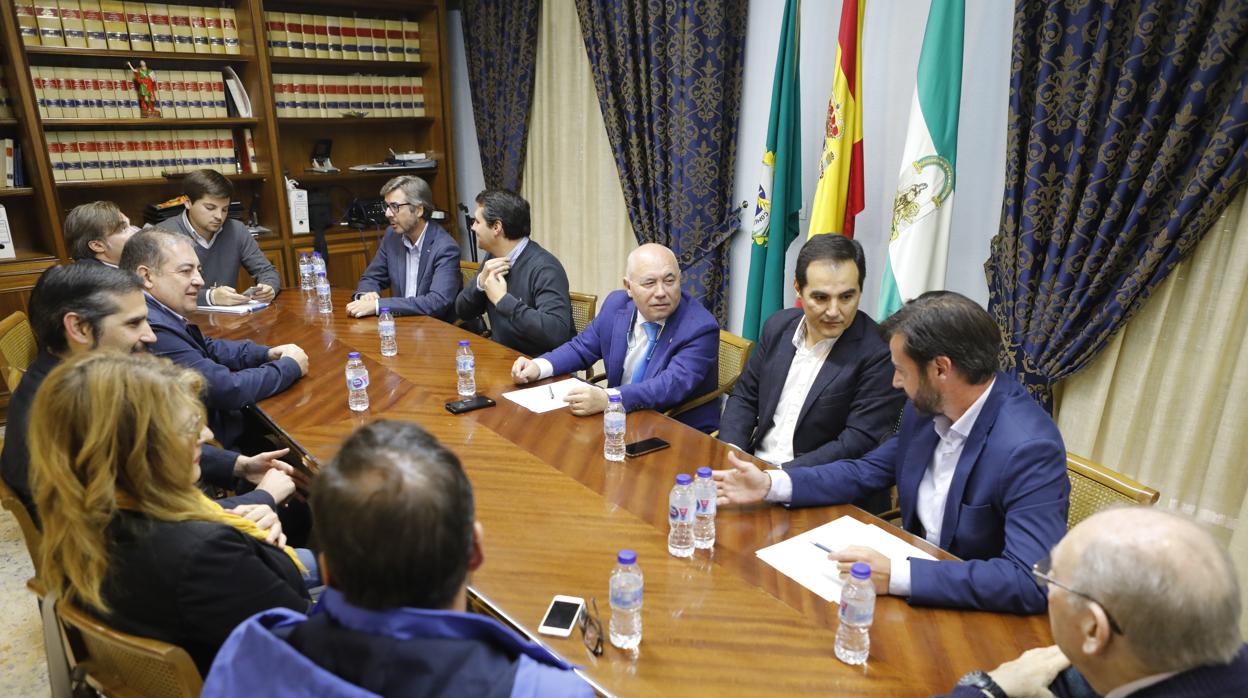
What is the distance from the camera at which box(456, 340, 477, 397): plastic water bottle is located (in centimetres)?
255

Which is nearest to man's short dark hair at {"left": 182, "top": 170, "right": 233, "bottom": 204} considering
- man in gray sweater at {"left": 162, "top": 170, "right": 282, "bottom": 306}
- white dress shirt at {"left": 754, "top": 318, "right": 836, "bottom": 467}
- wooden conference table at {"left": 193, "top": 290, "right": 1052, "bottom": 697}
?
man in gray sweater at {"left": 162, "top": 170, "right": 282, "bottom": 306}

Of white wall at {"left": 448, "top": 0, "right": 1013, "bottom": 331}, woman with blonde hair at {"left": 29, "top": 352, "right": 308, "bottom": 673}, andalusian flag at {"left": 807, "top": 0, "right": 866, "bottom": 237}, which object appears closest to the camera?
woman with blonde hair at {"left": 29, "top": 352, "right": 308, "bottom": 673}

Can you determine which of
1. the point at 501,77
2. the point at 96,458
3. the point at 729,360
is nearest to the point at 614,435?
the point at 729,360

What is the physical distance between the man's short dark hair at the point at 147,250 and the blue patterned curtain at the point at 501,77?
9.47 feet

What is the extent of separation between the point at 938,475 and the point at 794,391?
0.75m

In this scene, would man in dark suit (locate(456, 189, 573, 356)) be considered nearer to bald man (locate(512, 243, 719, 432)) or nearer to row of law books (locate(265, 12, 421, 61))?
bald man (locate(512, 243, 719, 432))

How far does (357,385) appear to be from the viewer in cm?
245

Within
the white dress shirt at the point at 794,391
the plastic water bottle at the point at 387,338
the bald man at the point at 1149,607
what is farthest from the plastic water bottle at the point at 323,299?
the bald man at the point at 1149,607

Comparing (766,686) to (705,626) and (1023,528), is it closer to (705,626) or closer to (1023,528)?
(705,626)

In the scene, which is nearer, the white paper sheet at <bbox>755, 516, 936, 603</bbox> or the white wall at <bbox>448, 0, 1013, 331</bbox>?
the white paper sheet at <bbox>755, 516, 936, 603</bbox>

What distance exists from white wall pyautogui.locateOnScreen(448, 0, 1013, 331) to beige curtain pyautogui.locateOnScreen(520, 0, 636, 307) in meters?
1.01

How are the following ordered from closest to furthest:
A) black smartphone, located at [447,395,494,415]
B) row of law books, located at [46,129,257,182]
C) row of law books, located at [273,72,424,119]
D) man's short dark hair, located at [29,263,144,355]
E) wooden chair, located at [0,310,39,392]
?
man's short dark hair, located at [29,263,144,355]
black smartphone, located at [447,395,494,415]
wooden chair, located at [0,310,39,392]
row of law books, located at [46,129,257,182]
row of law books, located at [273,72,424,119]

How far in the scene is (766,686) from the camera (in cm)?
124

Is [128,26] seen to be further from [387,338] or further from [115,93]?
[387,338]
